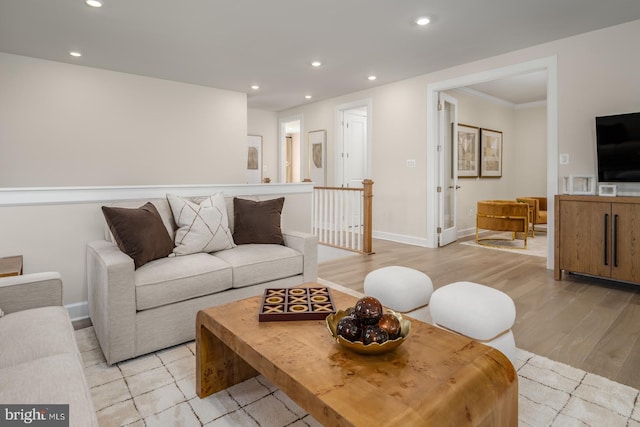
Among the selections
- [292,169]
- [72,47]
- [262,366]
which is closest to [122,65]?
[72,47]

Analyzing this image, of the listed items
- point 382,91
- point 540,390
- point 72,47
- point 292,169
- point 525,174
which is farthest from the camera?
point 292,169

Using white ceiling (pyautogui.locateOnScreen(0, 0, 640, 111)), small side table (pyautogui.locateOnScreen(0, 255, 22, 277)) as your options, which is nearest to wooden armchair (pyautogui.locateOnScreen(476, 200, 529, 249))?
white ceiling (pyautogui.locateOnScreen(0, 0, 640, 111))

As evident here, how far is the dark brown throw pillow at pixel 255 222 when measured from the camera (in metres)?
2.94

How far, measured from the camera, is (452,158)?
220 inches

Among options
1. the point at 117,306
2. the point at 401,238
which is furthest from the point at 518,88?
the point at 117,306

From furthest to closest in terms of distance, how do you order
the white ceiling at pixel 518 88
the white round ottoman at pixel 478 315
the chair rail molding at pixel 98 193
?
the white ceiling at pixel 518 88 < the chair rail molding at pixel 98 193 < the white round ottoman at pixel 478 315

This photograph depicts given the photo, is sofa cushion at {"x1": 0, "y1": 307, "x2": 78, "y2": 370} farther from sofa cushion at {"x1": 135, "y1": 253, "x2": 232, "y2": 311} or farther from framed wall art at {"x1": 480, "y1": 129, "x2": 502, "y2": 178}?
framed wall art at {"x1": 480, "y1": 129, "x2": 502, "y2": 178}

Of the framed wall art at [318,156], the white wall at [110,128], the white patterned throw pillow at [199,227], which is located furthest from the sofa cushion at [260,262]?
the framed wall art at [318,156]

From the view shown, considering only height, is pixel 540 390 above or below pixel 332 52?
below

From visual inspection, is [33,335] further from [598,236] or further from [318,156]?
[318,156]

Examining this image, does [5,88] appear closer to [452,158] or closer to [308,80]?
[308,80]

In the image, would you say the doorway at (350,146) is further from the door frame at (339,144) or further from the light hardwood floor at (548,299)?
the light hardwood floor at (548,299)

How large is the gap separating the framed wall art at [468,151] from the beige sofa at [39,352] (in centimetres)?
595

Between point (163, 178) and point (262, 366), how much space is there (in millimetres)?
4792
